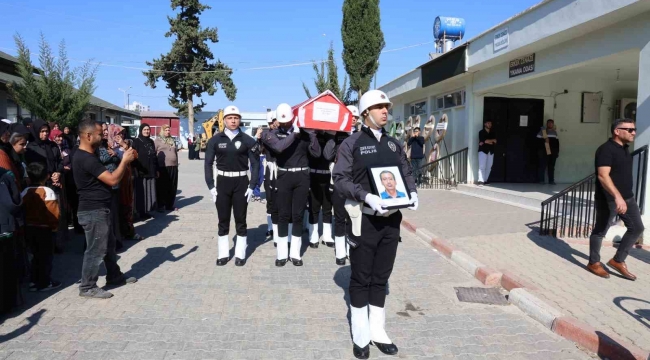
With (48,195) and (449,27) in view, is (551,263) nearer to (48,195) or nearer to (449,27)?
(48,195)

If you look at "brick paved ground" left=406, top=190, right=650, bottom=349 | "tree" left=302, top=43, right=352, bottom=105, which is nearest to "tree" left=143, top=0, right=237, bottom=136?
"tree" left=302, top=43, right=352, bottom=105

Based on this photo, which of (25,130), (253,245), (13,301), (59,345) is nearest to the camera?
(59,345)

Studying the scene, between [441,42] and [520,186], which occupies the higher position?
[441,42]

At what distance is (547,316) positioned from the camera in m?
4.55

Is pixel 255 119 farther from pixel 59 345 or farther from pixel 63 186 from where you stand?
pixel 59 345

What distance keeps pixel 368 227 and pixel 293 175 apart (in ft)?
9.52

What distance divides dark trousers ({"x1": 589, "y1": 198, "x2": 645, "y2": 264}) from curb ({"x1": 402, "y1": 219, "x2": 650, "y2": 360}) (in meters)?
1.16

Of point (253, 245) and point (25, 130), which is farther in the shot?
point (253, 245)

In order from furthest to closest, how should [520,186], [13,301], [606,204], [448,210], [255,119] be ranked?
1. [255,119]
2. [520,186]
3. [448,210]
4. [606,204]
5. [13,301]

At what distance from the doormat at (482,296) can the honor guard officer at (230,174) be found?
9.98ft

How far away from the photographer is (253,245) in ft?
25.9

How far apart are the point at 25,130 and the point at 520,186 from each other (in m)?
11.8

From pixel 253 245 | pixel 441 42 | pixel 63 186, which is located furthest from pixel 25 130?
pixel 441 42

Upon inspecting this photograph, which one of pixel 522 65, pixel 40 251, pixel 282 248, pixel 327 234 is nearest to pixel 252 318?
pixel 282 248
